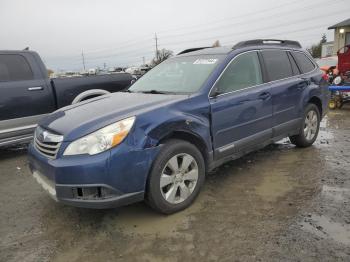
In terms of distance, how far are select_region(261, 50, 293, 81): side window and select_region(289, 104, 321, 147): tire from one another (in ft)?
2.59

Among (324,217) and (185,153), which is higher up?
(185,153)

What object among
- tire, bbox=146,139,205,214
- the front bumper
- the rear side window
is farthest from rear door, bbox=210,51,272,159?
the rear side window

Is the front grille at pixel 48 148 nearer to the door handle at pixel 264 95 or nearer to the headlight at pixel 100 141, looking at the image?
the headlight at pixel 100 141

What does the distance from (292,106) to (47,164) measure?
3563 mm

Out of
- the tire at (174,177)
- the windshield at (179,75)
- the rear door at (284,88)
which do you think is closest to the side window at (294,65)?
the rear door at (284,88)

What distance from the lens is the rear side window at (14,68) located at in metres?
5.96

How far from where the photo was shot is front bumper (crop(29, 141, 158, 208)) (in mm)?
3018

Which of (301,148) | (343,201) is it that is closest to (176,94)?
(343,201)

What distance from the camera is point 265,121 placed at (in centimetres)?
460

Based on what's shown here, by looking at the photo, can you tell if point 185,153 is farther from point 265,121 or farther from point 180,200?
point 265,121

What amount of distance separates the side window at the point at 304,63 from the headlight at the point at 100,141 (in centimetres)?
351

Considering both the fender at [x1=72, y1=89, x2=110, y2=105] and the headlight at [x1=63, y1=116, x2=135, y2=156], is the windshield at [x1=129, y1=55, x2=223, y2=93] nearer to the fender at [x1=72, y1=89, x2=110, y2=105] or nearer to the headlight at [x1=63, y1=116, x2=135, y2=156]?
the headlight at [x1=63, y1=116, x2=135, y2=156]

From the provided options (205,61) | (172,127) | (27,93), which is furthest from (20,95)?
(172,127)

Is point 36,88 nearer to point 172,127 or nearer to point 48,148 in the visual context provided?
point 48,148
